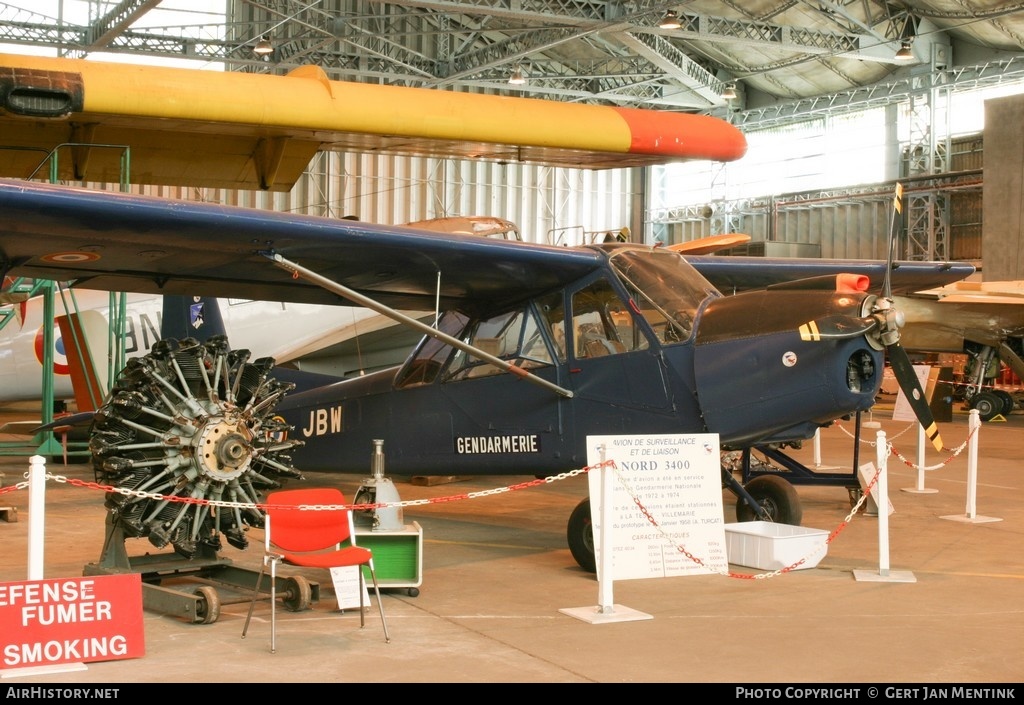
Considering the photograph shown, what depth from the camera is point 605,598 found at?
6602mm

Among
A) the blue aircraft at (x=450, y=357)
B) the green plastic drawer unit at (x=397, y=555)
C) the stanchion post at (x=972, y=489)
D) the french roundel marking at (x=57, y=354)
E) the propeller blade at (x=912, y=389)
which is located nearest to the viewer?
the blue aircraft at (x=450, y=357)

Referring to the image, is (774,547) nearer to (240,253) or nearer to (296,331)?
(240,253)

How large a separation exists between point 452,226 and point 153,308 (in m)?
4.75

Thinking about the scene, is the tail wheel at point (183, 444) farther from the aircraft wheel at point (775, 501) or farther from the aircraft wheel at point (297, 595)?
the aircraft wheel at point (775, 501)

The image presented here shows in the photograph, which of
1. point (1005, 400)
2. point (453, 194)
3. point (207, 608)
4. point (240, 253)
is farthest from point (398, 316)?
point (453, 194)

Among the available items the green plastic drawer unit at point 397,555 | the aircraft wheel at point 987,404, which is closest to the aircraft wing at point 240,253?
the green plastic drawer unit at point 397,555

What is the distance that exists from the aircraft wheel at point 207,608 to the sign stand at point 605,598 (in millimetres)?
1984

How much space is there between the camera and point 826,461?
16.1 m

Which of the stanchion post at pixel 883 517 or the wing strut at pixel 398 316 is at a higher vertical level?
the wing strut at pixel 398 316

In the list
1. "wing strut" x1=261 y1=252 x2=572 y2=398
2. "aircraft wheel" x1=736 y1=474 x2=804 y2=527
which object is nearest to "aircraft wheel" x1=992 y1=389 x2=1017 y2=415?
"aircraft wheel" x1=736 y1=474 x2=804 y2=527

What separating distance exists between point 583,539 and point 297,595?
2.24 meters

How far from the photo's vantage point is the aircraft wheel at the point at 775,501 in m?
9.46

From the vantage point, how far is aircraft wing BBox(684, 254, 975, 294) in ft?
36.7

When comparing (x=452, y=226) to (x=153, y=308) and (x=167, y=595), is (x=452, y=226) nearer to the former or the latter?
(x=153, y=308)
